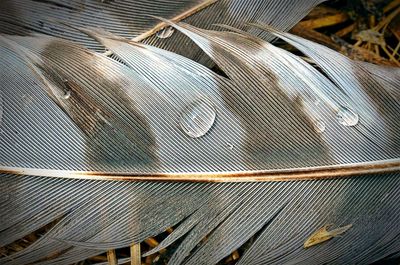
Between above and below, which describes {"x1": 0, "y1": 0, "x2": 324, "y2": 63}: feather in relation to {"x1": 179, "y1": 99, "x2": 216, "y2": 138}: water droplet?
above

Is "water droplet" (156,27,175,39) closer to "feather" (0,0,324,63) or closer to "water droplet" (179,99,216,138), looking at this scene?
"feather" (0,0,324,63)

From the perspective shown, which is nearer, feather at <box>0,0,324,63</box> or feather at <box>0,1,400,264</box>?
feather at <box>0,1,400,264</box>

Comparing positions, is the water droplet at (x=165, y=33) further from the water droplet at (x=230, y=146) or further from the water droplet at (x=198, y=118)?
the water droplet at (x=230, y=146)

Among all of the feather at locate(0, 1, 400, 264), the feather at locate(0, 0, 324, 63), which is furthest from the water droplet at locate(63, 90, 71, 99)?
the feather at locate(0, 0, 324, 63)

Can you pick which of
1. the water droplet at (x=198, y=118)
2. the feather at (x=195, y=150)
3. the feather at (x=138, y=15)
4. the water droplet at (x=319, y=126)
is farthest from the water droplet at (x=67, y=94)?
the water droplet at (x=319, y=126)

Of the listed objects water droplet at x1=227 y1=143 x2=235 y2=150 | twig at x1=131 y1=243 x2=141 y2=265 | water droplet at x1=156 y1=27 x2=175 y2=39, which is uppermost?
water droplet at x1=156 y1=27 x2=175 y2=39

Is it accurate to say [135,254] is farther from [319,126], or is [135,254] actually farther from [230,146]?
[319,126]

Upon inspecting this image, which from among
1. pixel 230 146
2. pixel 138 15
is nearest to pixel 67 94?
pixel 138 15
